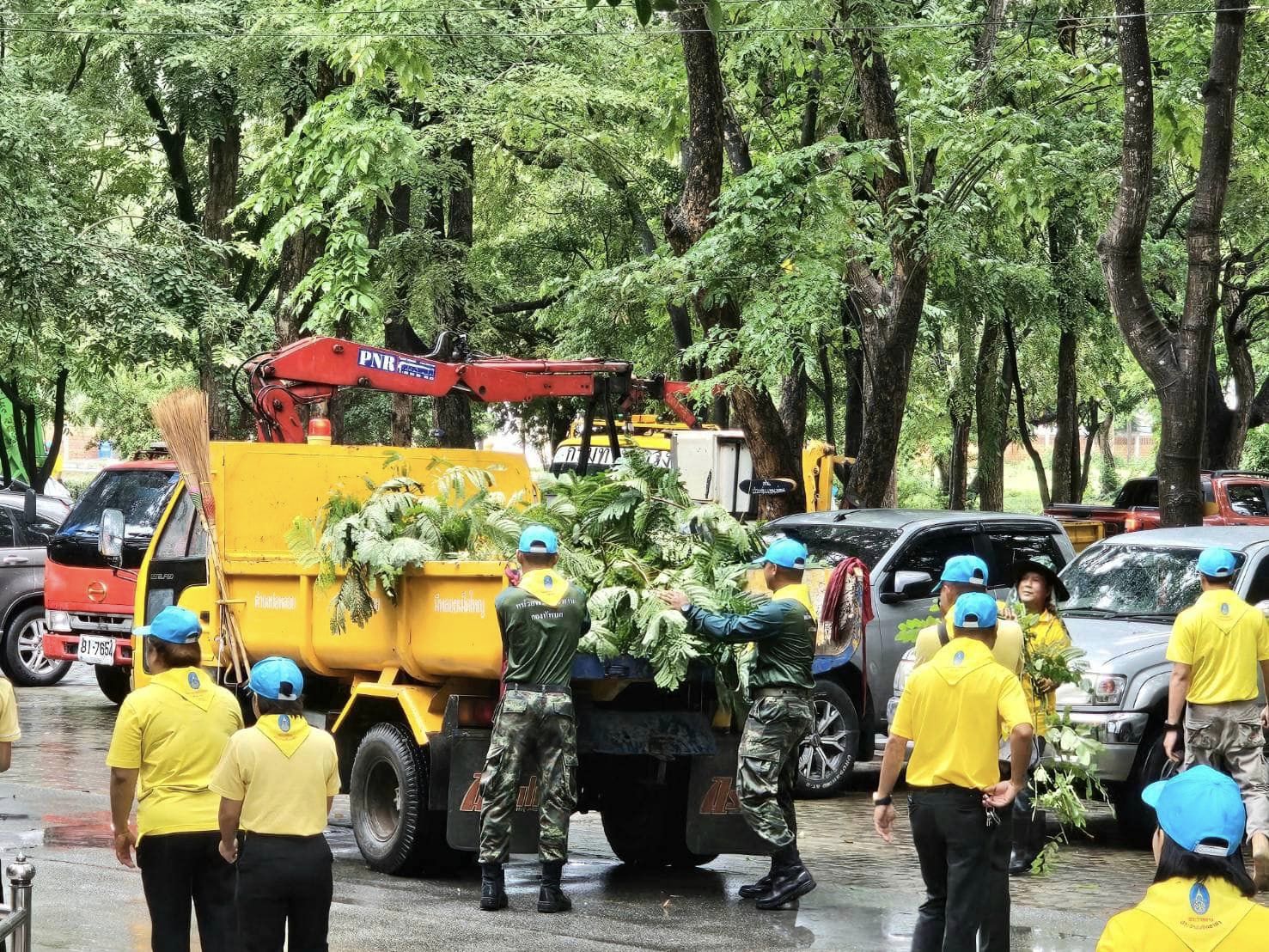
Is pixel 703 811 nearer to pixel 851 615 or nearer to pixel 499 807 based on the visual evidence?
pixel 499 807

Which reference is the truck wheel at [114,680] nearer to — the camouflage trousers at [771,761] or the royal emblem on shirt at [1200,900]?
the camouflage trousers at [771,761]

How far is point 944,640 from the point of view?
815 centimetres

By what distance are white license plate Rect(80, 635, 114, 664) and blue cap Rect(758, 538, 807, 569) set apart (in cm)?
813

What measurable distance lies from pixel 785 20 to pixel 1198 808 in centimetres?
1453

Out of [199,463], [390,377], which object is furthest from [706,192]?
[199,463]

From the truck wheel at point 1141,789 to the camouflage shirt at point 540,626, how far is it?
4.19m

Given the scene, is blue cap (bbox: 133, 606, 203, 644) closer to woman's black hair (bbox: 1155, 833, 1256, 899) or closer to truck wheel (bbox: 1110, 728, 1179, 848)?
woman's black hair (bbox: 1155, 833, 1256, 899)

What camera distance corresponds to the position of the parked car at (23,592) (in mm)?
18125

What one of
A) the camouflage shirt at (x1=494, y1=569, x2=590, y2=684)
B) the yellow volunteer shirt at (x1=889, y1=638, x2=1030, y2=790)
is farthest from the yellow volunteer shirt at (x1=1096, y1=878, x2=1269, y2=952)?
the camouflage shirt at (x1=494, y1=569, x2=590, y2=684)

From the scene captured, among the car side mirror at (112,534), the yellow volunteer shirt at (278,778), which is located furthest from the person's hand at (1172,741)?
the car side mirror at (112,534)

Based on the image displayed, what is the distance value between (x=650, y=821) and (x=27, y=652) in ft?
34.0

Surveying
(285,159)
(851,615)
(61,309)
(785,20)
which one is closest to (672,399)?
(785,20)

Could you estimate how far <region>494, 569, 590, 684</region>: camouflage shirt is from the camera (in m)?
8.77

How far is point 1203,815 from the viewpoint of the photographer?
3508mm
